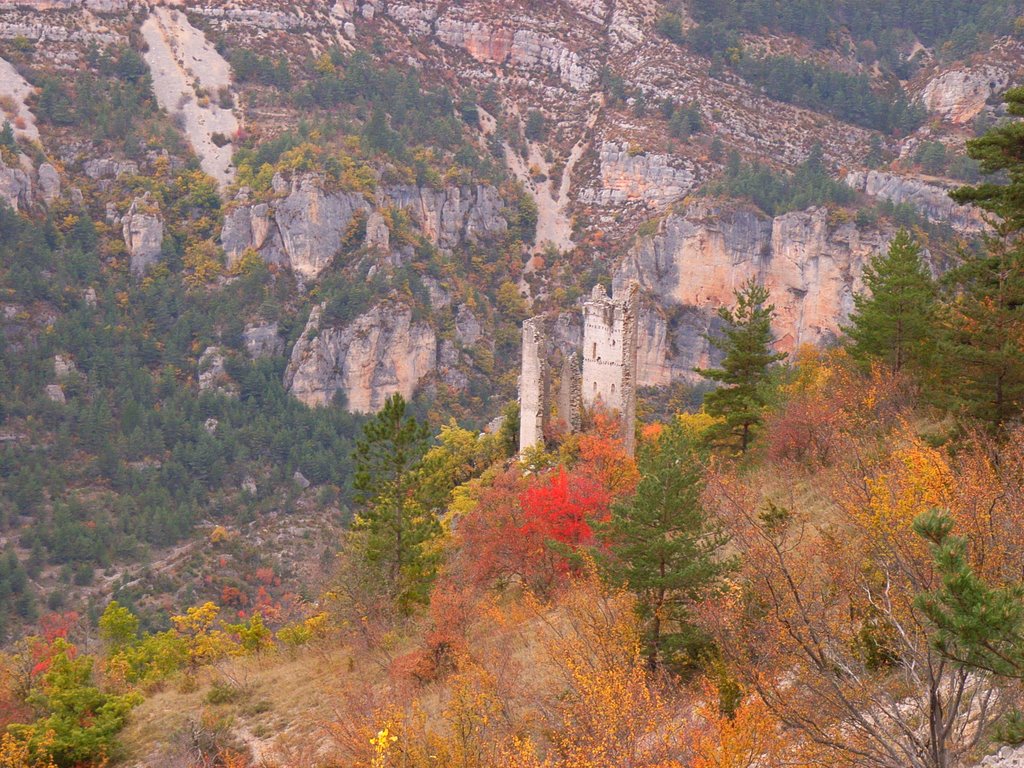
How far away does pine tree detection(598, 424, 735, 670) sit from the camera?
1355 centimetres

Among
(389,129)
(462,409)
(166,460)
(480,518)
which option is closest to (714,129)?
(389,129)

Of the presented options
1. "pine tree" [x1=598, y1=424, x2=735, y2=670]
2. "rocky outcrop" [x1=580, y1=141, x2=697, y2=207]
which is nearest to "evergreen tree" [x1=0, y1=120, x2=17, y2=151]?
Answer: "rocky outcrop" [x1=580, y1=141, x2=697, y2=207]

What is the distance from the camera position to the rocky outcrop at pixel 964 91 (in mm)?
94000

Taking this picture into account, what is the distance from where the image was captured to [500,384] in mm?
84688

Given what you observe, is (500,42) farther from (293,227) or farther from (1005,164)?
(1005,164)

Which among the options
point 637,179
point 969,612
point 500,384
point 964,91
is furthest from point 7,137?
point 969,612

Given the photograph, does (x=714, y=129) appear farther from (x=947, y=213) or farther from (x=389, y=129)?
(x=389, y=129)

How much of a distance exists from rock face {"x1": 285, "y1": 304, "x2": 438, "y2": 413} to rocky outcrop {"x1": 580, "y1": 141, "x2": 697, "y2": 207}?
26683 mm

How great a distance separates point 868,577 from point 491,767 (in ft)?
16.5

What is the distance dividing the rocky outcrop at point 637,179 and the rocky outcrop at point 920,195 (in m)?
16.1

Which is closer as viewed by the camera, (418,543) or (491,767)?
(491,767)

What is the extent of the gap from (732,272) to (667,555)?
7785 cm

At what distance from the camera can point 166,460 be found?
6675cm

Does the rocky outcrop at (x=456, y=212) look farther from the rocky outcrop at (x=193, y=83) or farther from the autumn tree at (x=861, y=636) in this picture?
the autumn tree at (x=861, y=636)
